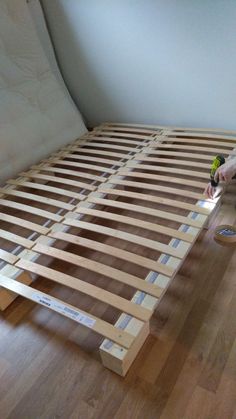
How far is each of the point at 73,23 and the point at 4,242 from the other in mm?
1684

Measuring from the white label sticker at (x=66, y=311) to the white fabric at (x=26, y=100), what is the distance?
42.0 inches

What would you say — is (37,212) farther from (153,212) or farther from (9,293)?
(153,212)

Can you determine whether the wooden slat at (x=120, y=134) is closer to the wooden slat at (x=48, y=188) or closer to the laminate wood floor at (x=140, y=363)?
the wooden slat at (x=48, y=188)

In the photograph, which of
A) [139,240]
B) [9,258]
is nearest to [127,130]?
[139,240]

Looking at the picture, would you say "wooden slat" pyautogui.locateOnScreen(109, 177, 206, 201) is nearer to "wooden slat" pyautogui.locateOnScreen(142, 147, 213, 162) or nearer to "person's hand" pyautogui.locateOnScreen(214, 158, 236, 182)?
"person's hand" pyautogui.locateOnScreen(214, 158, 236, 182)

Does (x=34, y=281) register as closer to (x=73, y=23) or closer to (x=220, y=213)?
(x=220, y=213)

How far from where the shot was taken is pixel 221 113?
1925 millimetres

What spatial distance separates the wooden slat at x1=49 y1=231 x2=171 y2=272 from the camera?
3.56 ft

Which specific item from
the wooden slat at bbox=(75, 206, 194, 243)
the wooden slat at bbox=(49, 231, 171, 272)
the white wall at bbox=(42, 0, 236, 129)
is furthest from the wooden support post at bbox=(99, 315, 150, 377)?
the white wall at bbox=(42, 0, 236, 129)

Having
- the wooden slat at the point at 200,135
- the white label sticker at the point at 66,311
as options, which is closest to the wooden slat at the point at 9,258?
the white label sticker at the point at 66,311

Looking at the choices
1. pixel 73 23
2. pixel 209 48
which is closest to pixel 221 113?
pixel 209 48

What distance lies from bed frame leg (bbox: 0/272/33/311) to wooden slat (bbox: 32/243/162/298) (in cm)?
12

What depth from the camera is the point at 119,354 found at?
86cm

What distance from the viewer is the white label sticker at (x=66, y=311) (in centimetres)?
94
